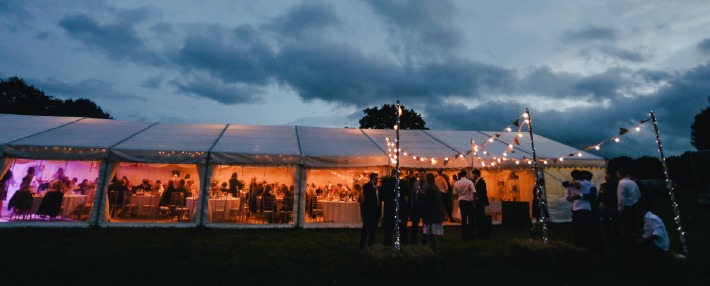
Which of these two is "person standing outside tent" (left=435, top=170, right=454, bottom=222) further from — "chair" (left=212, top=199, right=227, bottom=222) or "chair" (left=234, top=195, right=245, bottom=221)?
"chair" (left=212, top=199, right=227, bottom=222)

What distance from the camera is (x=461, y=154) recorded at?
8.72m

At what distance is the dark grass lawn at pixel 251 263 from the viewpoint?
12.5ft

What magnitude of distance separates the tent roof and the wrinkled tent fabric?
13 millimetres

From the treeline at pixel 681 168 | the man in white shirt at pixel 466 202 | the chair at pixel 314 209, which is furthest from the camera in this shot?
the treeline at pixel 681 168

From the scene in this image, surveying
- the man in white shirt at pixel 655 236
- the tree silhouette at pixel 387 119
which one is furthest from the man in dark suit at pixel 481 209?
the tree silhouette at pixel 387 119

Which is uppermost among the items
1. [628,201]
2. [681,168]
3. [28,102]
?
[28,102]

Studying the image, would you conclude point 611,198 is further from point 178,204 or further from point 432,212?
point 178,204

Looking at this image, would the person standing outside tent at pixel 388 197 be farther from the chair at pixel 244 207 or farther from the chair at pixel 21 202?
the chair at pixel 21 202

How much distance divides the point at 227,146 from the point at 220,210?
152 cm

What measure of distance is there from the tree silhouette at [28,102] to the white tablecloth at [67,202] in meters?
22.0

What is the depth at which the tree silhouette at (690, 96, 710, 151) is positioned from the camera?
2323cm

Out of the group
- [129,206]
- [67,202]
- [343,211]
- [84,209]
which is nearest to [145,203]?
[129,206]

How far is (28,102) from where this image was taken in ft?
78.8

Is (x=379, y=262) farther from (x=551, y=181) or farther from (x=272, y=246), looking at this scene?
(x=551, y=181)
